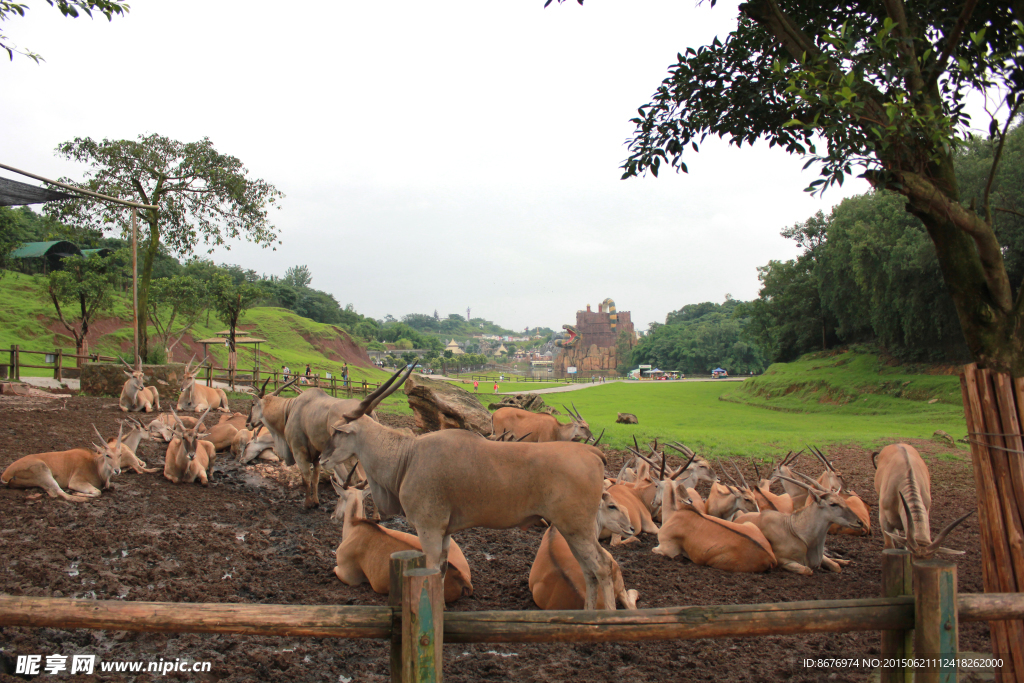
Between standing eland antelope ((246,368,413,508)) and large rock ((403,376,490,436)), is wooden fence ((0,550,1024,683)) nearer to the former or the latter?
standing eland antelope ((246,368,413,508))

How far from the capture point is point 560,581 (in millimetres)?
4676

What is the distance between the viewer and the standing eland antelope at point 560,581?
4.60 meters

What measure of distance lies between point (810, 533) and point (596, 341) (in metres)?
87.1

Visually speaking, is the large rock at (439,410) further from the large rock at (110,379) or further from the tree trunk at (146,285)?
the tree trunk at (146,285)

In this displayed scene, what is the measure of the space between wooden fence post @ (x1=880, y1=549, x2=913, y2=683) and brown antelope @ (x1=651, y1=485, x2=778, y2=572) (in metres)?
2.86

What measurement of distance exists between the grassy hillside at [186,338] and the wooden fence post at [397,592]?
901 inches

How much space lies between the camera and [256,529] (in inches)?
248

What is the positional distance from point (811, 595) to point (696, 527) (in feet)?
3.93

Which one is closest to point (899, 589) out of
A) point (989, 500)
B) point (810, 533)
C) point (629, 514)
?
point (989, 500)

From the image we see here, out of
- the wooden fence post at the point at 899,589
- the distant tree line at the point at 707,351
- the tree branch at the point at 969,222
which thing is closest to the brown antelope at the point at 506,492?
the wooden fence post at the point at 899,589

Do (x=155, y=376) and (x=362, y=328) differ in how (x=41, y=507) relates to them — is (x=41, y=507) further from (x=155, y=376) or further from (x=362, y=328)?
(x=362, y=328)

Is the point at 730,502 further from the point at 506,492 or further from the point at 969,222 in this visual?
the point at 969,222

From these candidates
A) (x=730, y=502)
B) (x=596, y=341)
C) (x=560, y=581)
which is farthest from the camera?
(x=596, y=341)

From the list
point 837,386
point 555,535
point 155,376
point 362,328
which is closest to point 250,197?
point 155,376
